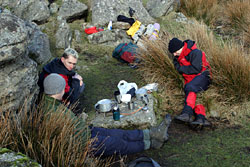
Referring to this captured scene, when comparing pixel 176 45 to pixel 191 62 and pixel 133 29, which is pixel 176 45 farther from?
pixel 133 29

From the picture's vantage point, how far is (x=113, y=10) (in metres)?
8.80

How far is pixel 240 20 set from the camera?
326 inches

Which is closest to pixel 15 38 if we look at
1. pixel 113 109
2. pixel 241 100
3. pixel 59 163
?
pixel 59 163

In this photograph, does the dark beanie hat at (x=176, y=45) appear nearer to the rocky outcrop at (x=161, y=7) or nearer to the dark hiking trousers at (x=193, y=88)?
the dark hiking trousers at (x=193, y=88)

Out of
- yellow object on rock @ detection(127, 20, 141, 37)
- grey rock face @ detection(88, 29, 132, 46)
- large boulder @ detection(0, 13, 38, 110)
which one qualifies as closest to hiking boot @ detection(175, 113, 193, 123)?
large boulder @ detection(0, 13, 38, 110)

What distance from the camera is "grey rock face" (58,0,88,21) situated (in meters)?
8.50

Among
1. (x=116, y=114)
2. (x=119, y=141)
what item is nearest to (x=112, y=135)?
(x=119, y=141)

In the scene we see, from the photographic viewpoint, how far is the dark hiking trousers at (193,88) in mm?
4328

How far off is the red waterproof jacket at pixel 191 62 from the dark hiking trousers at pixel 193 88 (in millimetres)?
102

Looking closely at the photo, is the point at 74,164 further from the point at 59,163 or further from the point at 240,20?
the point at 240,20

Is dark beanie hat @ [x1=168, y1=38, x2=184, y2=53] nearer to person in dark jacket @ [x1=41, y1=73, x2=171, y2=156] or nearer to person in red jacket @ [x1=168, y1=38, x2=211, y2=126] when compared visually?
person in red jacket @ [x1=168, y1=38, x2=211, y2=126]

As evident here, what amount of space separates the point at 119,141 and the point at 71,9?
21.4 feet

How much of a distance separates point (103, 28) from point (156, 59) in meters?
3.52

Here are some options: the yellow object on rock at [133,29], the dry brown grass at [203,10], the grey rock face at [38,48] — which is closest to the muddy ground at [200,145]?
the grey rock face at [38,48]
